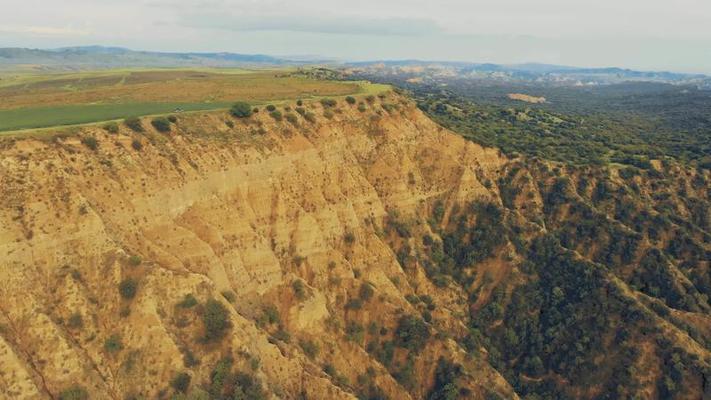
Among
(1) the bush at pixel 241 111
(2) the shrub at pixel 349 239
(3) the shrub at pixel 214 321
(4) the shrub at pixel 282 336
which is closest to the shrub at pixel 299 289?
(4) the shrub at pixel 282 336

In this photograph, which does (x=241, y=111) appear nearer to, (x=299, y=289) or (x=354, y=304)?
(x=299, y=289)

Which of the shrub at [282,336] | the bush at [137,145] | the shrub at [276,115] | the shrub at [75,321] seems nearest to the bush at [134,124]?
the bush at [137,145]

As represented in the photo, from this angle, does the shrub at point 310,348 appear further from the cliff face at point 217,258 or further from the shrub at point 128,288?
the shrub at point 128,288

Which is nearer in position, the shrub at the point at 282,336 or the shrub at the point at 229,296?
the shrub at the point at 229,296

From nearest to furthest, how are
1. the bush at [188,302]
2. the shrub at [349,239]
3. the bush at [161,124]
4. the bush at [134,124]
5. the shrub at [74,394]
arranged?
the shrub at [74,394] < the bush at [188,302] < the bush at [134,124] < the bush at [161,124] < the shrub at [349,239]

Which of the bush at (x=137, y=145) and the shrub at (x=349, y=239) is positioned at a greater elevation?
the bush at (x=137, y=145)

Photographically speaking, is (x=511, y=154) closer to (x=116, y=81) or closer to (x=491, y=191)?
(x=491, y=191)

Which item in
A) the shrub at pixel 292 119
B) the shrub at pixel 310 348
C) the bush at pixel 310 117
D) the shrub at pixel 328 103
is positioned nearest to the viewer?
the shrub at pixel 310 348

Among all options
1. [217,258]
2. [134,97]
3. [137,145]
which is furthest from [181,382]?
[134,97]

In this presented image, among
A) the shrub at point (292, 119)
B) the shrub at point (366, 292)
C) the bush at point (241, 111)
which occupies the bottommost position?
the shrub at point (366, 292)
